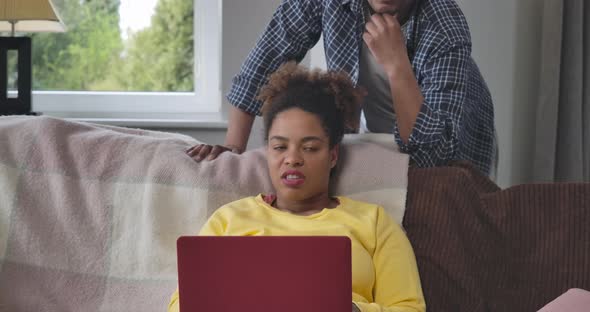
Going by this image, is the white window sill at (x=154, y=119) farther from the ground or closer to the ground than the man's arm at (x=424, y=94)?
closer to the ground

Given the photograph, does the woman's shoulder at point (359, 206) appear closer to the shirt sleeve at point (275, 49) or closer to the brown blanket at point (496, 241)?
the brown blanket at point (496, 241)

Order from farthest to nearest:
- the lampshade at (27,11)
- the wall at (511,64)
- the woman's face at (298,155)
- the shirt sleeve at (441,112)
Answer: the wall at (511,64) → the lampshade at (27,11) → the shirt sleeve at (441,112) → the woman's face at (298,155)

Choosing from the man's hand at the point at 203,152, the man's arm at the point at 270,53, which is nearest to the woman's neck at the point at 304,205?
the man's hand at the point at 203,152

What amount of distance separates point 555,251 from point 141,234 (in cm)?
82

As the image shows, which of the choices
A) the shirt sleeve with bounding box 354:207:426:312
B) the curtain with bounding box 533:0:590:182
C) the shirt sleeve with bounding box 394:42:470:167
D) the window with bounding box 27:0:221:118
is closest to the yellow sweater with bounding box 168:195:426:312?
the shirt sleeve with bounding box 354:207:426:312

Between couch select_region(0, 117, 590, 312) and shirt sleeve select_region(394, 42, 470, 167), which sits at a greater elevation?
shirt sleeve select_region(394, 42, 470, 167)

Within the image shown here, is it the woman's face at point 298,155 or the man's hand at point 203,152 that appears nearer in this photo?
the woman's face at point 298,155

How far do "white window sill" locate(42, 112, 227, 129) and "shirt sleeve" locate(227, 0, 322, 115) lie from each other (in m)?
1.15

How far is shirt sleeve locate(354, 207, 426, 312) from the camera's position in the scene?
1.54 metres

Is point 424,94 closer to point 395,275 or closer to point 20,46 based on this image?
point 395,275

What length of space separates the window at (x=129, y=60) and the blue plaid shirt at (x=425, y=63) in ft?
4.47

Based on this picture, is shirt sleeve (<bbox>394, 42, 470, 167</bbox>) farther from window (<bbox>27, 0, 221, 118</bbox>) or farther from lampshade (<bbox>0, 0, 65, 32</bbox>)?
window (<bbox>27, 0, 221, 118</bbox>)

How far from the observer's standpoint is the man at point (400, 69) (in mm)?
1884

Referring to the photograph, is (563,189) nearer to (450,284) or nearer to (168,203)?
(450,284)
